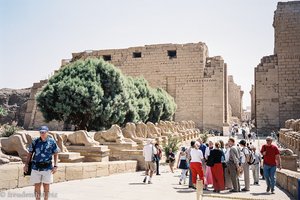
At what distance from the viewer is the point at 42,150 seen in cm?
471

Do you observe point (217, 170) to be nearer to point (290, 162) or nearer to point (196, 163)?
point (196, 163)

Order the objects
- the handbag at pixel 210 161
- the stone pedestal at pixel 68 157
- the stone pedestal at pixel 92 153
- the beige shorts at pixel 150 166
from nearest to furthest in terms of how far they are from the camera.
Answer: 1. the handbag at pixel 210 161
2. the beige shorts at pixel 150 166
3. the stone pedestal at pixel 68 157
4. the stone pedestal at pixel 92 153

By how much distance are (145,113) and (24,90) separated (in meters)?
24.3

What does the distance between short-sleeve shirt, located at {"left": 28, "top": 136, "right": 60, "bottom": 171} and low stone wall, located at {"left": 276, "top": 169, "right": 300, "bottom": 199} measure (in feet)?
13.4

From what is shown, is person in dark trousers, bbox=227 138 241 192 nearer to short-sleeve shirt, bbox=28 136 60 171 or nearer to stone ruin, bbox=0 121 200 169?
short-sleeve shirt, bbox=28 136 60 171

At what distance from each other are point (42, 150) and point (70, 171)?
2.76 m

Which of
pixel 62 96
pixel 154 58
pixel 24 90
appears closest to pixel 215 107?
pixel 154 58

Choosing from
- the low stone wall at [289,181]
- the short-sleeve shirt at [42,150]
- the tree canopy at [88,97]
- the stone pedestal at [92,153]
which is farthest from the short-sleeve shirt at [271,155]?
the tree canopy at [88,97]

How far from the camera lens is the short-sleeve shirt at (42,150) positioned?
4.69 meters

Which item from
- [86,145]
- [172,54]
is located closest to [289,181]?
[86,145]

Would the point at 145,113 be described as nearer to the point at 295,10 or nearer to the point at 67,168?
the point at 295,10

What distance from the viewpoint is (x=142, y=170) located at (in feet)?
36.5

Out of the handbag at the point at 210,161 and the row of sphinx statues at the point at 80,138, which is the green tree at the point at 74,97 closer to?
the row of sphinx statues at the point at 80,138

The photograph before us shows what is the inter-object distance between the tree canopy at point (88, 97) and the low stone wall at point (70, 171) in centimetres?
902
